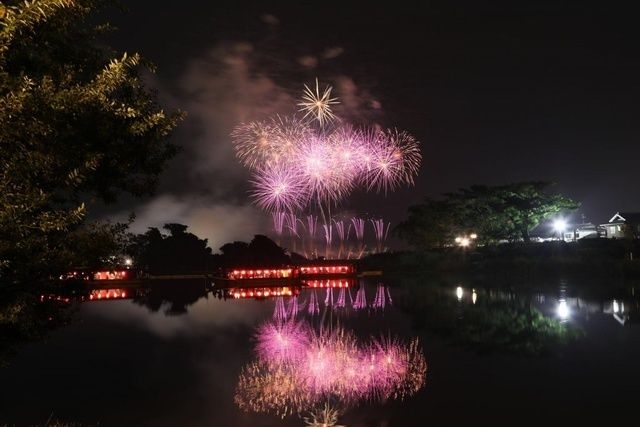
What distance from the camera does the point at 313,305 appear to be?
125ft

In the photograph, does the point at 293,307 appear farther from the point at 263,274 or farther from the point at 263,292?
the point at 263,274

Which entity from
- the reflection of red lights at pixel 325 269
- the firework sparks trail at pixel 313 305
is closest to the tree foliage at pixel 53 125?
the firework sparks trail at pixel 313 305

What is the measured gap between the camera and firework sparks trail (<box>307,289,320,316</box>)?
34294 mm

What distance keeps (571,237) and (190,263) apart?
7189cm

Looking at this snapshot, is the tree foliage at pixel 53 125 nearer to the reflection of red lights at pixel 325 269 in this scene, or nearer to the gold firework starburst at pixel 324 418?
the gold firework starburst at pixel 324 418

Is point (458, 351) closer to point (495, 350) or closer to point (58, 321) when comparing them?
point (495, 350)

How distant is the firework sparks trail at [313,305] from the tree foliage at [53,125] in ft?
81.8

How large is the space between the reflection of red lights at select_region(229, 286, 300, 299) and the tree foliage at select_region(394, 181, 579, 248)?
3372 centimetres

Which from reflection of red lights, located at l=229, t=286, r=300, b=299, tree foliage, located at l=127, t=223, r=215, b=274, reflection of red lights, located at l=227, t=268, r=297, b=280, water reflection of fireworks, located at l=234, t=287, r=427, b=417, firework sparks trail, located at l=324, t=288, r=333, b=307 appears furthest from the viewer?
tree foliage, located at l=127, t=223, r=215, b=274

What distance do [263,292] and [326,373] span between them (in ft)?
112

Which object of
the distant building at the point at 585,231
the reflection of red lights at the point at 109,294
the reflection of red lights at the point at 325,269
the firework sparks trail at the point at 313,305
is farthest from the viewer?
the distant building at the point at 585,231

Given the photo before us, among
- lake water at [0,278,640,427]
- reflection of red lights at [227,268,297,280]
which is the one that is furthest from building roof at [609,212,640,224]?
lake water at [0,278,640,427]

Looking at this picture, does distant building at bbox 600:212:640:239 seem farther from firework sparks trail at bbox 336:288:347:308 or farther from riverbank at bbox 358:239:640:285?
firework sparks trail at bbox 336:288:347:308

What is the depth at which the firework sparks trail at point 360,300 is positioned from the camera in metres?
37.0
